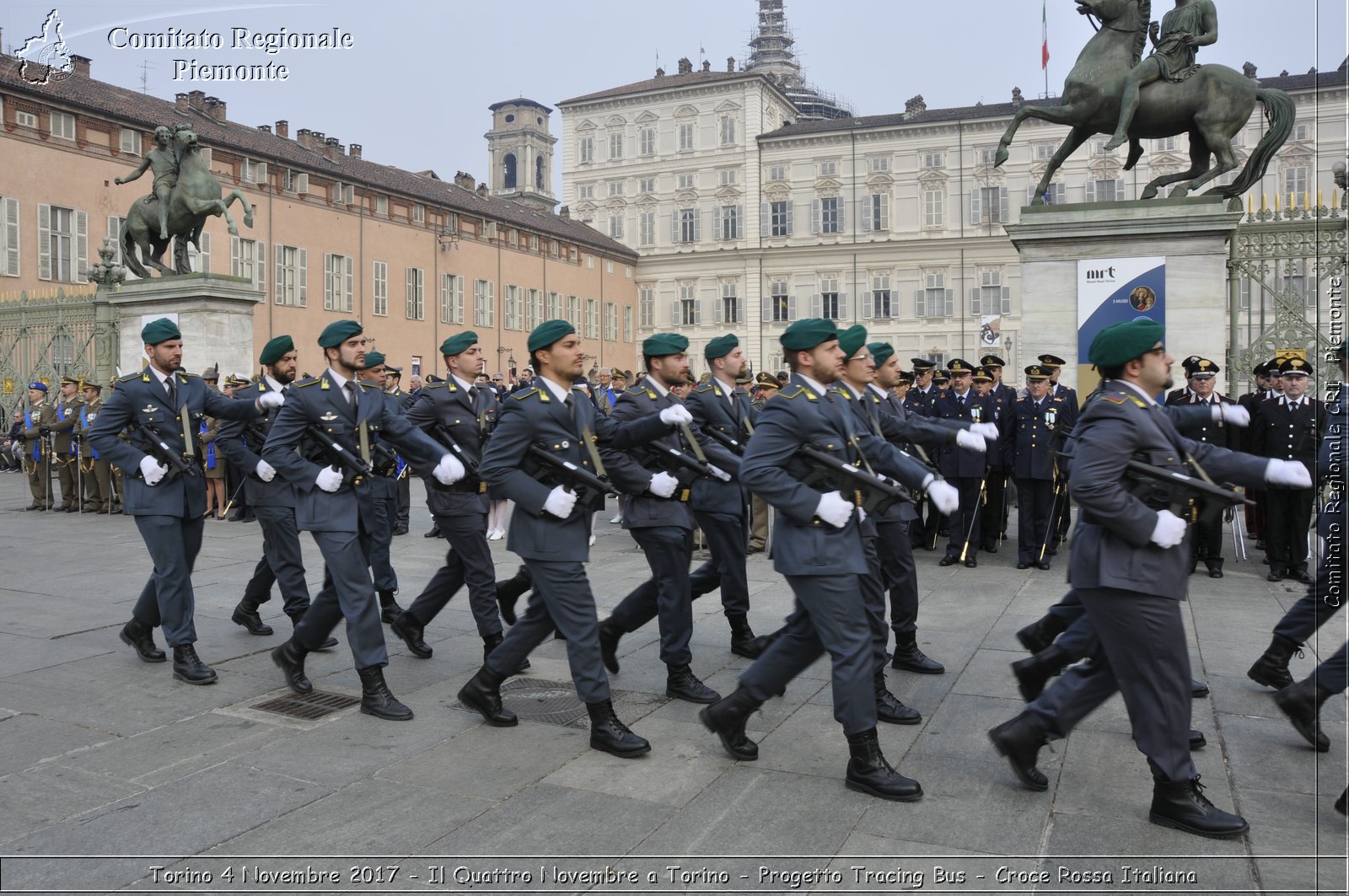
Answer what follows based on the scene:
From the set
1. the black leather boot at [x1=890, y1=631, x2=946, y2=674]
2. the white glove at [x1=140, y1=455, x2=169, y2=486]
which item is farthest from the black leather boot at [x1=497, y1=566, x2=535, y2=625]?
the black leather boot at [x1=890, y1=631, x2=946, y2=674]

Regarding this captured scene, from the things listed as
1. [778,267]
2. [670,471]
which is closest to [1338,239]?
[670,471]

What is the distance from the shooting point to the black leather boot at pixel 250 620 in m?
7.77

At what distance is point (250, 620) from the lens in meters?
7.80

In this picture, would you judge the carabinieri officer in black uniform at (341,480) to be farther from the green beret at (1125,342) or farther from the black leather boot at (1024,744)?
the green beret at (1125,342)

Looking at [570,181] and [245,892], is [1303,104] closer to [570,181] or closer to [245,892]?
[570,181]

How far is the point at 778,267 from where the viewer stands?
186 feet

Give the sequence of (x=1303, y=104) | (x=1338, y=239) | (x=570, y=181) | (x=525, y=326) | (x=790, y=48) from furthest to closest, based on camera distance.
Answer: (x=790, y=48) → (x=570, y=181) → (x=525, y=326) → (x=1303, y=104) → (x=1338, y=239)

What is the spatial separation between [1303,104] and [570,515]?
156 ft

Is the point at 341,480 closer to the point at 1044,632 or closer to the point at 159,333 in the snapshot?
the point at 159,333

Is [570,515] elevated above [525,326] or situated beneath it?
situated beneath

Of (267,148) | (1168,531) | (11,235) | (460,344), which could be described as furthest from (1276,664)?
(267,148)

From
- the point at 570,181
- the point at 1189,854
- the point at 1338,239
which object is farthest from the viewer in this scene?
the point at 570,181

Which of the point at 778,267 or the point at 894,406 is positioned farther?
the point at 778,267

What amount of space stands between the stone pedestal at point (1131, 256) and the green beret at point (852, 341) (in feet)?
19.1
